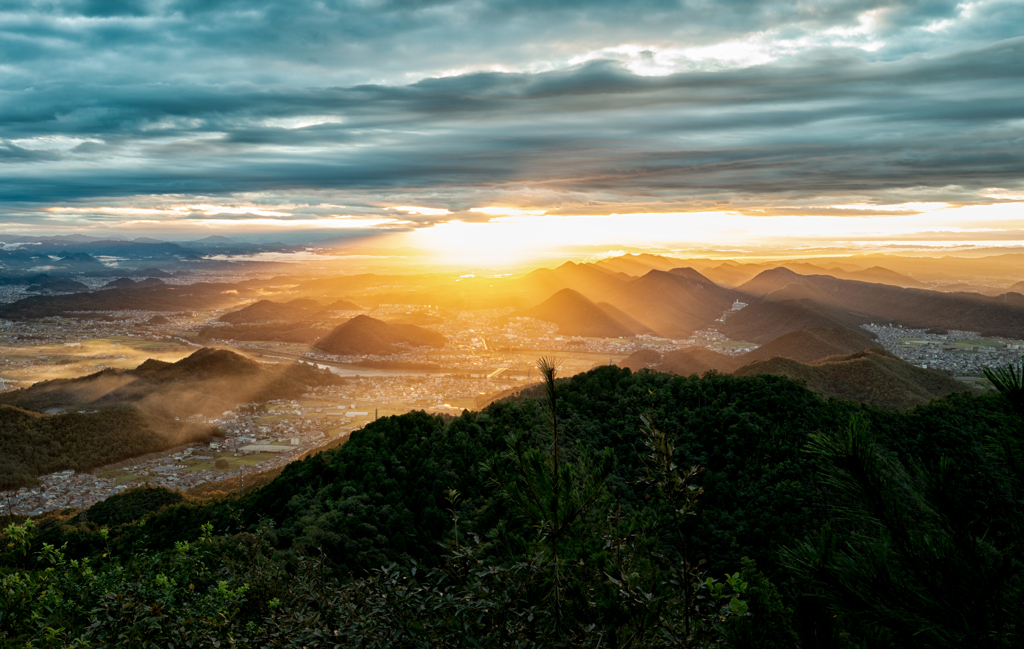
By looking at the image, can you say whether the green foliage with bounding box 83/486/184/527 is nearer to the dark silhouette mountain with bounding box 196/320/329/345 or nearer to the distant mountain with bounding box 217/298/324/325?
the dark silhouette mountain with bounding box 196/320/329/345

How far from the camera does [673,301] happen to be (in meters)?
165

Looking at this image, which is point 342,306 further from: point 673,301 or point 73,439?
point 73,439

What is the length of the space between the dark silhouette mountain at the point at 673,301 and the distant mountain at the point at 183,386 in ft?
297

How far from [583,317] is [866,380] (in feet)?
318

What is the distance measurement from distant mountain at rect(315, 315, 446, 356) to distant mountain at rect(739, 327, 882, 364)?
67389 mm

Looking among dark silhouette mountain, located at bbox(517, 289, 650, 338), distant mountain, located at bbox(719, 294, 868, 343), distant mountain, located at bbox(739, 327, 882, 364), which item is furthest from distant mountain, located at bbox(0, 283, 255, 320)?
distant mountain, located at bbox(739, 327, 882, 364)

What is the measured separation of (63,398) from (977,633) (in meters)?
87.2

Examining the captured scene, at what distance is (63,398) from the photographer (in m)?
66.8

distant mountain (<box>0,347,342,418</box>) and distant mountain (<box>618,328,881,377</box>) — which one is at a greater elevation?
distant mountain (<box>618,328,881,377</box>)

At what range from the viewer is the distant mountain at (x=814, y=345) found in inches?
3091

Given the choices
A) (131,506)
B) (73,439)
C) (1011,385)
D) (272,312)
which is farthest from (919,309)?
(272,312)

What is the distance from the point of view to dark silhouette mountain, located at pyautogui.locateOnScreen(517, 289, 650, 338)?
137 m

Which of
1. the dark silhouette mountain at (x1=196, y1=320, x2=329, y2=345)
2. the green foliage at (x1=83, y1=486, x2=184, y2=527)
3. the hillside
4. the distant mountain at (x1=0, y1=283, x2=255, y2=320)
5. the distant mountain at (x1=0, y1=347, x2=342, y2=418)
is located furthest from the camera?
the distant mountain at (x1=0, y1=283, x2=255, y2=320)

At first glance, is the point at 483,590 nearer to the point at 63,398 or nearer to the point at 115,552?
the point at 115,552
